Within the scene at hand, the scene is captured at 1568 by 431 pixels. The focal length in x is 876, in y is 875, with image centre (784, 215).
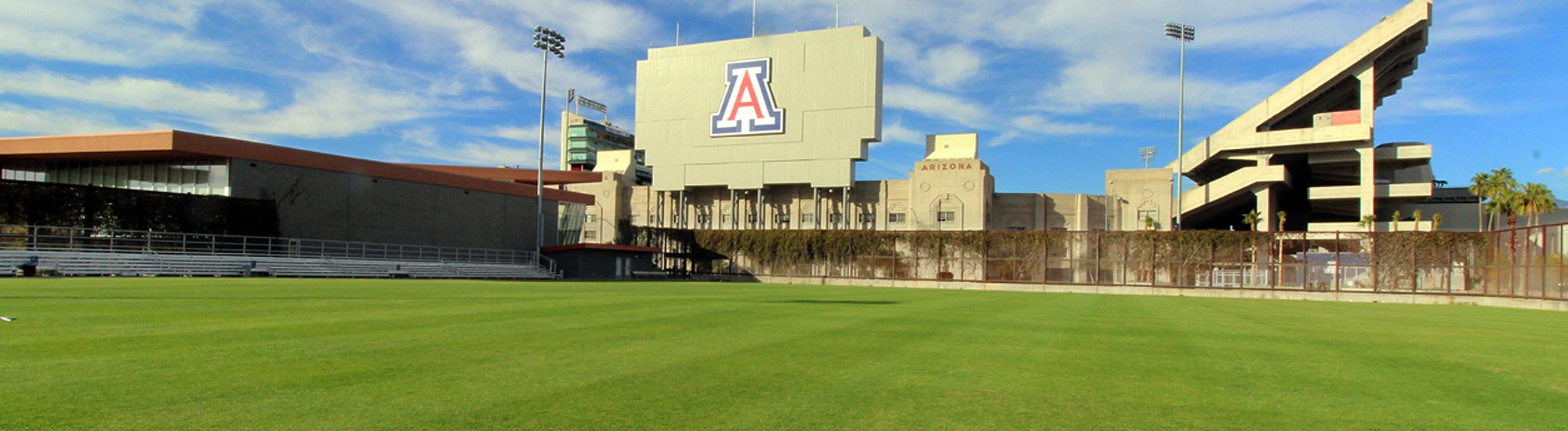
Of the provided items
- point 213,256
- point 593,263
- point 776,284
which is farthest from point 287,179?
point 776,284

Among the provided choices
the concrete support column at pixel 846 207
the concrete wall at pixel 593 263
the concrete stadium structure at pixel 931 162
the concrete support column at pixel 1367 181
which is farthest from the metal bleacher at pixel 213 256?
the concrete support column at pixel 1367 181

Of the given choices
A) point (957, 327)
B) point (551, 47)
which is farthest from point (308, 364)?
point (551, 47)

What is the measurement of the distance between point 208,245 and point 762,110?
165 ft

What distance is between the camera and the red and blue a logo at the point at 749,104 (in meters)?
82.3

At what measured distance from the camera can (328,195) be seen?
1866 inches

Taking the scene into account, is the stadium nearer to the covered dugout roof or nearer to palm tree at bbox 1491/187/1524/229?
the covered dugout roof

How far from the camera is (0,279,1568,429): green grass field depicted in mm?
6215

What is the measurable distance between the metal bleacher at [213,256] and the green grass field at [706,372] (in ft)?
58.0

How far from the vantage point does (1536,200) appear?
231 ft

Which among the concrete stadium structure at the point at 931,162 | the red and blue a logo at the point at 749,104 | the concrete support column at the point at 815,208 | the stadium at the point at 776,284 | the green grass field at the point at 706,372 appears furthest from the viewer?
the concrete support column at the point at 815,208

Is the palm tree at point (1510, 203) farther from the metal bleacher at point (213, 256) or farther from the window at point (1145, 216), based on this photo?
the metal bleacher at point (213, 256)

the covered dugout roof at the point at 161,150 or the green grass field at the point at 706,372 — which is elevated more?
the covered dugout roof at the point at 161,150

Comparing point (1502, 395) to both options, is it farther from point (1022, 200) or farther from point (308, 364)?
point (1022, 200)

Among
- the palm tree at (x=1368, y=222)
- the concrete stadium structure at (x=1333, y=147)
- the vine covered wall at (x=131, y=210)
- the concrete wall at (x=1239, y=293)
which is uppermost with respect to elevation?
the concrete stadium structure at (x=1333, y=147)
